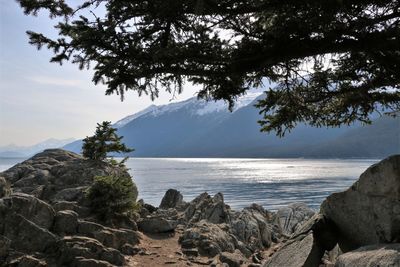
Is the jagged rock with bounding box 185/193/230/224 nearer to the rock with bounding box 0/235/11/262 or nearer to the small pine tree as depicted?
the small pine tree

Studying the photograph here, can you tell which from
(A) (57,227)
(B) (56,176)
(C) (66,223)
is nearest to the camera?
(A) (57,227)

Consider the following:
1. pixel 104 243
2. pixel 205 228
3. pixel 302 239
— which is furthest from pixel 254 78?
pixel 205 228

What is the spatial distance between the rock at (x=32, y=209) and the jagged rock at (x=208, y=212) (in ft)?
34.7

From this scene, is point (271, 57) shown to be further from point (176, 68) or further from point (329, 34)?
point (176, 68)

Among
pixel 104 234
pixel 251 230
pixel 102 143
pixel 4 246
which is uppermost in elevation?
pixel 102 143

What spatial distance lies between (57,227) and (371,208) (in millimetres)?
9984

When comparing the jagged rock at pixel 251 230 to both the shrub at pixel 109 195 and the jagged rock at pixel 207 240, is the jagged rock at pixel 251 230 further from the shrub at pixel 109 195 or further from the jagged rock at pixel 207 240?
the shrub at pixel 109 195

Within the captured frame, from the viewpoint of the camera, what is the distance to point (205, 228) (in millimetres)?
17453

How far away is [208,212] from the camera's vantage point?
23.2 metres

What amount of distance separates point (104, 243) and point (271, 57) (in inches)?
354

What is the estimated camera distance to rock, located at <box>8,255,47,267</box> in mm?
10852

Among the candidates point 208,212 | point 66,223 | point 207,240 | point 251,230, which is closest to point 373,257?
point 207,240

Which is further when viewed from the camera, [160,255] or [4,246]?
[160,255]

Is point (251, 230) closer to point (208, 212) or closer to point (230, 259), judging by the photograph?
point (208, 212)
